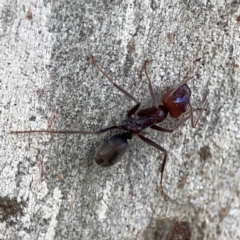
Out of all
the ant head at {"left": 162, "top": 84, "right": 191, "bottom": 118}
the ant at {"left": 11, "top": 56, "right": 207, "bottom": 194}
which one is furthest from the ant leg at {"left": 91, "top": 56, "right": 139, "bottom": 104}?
the ant head at {"left": 162, "top": 84, "right": 191, "bottom": 118}

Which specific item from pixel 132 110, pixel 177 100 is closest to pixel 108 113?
pixel 132 110

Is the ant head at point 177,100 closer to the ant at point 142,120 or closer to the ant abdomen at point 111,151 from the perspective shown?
the ant at point 142,120

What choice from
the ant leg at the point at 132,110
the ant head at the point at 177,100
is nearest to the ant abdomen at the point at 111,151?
the ant leg at the point at 132,110

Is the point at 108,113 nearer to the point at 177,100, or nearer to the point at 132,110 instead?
the point at 132,110

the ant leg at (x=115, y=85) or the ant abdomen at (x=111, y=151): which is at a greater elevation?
the ant leg at (x=115, y=85)

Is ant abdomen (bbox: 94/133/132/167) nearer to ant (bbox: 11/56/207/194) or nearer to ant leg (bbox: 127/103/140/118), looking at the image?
ant (bbox: 11/56/207/194)

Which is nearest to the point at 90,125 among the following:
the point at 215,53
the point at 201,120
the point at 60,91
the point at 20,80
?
the point at 60,91

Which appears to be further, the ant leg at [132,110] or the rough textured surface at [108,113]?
the ant leg at [132,110]
